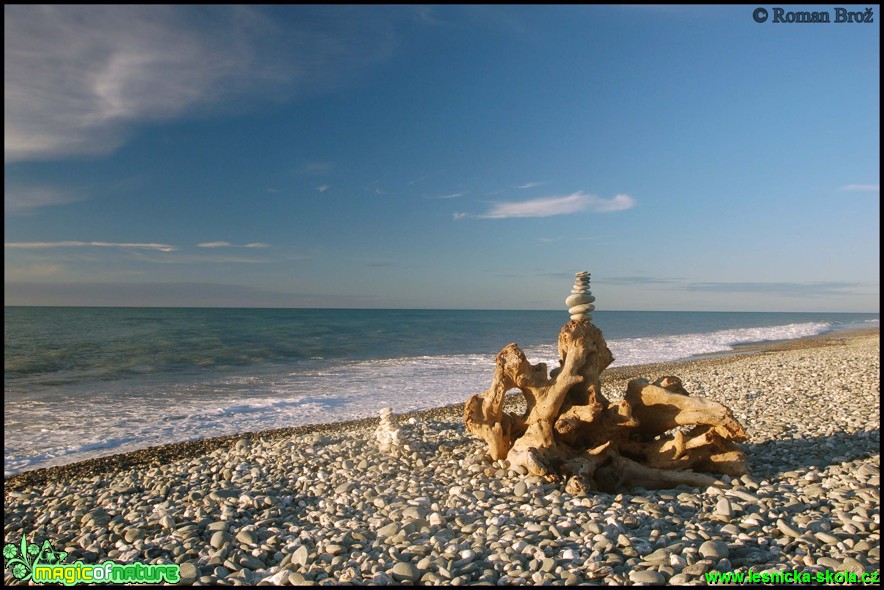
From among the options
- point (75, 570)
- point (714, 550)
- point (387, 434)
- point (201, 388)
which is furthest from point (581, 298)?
point (201, 388)

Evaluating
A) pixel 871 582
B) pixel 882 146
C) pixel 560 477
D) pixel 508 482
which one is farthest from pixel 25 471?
pixel 882 146

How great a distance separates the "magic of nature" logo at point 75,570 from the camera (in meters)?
4.70

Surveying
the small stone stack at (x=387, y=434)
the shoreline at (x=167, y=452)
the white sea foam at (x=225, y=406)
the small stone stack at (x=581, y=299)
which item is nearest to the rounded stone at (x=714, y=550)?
the small stone stack at (x=581, y=299)

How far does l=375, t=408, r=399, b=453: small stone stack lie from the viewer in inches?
321

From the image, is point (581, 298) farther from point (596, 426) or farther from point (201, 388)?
point (201, 388)

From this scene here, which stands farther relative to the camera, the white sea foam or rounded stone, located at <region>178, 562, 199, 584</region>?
the white sea foam

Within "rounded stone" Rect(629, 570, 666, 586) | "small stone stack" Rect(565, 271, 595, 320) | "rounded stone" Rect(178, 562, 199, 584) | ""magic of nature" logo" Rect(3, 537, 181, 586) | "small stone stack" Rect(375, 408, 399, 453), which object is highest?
"small stone stack" Rect(565, 271, 595, 320)

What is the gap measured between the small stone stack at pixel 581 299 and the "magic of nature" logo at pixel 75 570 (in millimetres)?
5299

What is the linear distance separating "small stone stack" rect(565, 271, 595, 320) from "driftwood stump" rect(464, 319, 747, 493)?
0.44 feet

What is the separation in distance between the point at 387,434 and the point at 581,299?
3613 millimetres

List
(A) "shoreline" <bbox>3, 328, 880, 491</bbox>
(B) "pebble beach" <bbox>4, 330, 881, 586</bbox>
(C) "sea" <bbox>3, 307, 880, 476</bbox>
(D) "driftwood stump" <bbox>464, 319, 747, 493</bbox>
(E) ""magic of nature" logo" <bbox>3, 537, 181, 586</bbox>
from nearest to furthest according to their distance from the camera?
1. (B) "pebble beach" <bbox>4, 330, 881, 586</bbox>
2. (E) ""magic of nature" logo" <bbox>3, 537, 181, 586</bbox>
3. (D) "driftwood stump" <bbox>464, 319, 747, 493</bbox>
4. (A) "shoreline" <bbox>3, 328, 880, 491</bbox>
5. (C) "sea" <bbox>3, 307, 880, 476</bbox>

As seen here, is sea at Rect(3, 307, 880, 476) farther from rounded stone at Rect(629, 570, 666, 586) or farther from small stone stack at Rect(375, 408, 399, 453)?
rounded stone at Rect(629, 570, 666, 586)

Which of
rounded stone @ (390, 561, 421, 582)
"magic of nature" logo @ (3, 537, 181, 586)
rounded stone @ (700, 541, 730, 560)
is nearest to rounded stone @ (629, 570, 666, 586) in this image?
rounded stone @ (700, 541, 730, 560)

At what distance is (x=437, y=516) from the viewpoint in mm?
5520
